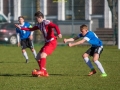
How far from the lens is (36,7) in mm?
33438

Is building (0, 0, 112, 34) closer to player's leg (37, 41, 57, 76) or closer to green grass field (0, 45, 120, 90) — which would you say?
green grass field (0, 45, 120, 90)

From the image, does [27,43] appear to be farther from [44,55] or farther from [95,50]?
[95,50]

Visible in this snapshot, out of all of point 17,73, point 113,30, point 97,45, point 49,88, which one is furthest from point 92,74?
point 113,30

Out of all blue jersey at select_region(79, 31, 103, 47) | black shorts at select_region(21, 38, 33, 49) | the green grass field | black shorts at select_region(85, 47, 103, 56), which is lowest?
the green grass field

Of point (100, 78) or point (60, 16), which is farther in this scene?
point (60, 16)

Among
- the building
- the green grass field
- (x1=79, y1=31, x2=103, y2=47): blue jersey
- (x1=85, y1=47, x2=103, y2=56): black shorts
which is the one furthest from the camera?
the building

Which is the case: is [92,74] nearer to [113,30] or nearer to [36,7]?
[113,30]

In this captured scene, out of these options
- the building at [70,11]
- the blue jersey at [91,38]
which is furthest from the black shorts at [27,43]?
the building at [70,11]

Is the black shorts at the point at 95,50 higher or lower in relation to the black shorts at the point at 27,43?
higher

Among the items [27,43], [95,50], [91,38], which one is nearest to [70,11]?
[27,43]

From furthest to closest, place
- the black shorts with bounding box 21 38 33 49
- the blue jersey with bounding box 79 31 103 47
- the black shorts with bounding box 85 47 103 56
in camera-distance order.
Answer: the black shorts with bounding box 21 38 33 49 → the black shorts with bounding box 85 47 103 56 → the blue jersey with bounding box 79 31 103 47

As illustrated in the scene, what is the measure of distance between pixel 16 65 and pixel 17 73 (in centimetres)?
292

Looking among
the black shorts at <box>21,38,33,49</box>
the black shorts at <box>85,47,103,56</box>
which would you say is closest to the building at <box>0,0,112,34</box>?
the black shorts at <box>21,38,33,49</box>

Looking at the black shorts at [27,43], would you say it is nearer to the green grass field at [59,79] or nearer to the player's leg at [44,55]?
the green grass field at [59,79]
